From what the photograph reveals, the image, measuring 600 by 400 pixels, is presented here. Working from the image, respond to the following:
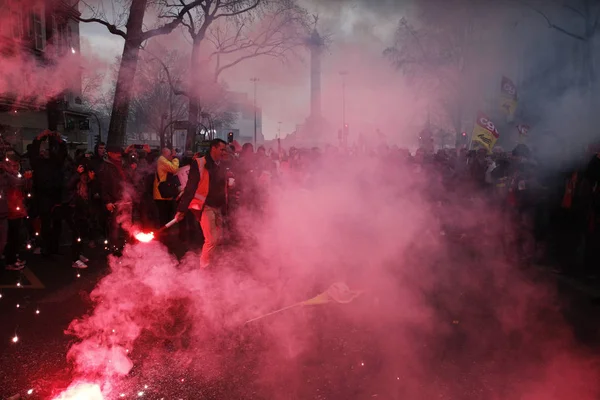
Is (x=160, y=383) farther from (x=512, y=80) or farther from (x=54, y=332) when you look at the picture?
(x=512, y=80)

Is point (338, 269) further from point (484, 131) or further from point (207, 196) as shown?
point (484, 131)

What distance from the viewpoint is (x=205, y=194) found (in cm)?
540

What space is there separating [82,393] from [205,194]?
296 cm

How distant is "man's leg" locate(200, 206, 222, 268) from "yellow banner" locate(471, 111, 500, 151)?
290 inches

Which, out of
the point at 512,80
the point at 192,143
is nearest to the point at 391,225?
the point at 512,80

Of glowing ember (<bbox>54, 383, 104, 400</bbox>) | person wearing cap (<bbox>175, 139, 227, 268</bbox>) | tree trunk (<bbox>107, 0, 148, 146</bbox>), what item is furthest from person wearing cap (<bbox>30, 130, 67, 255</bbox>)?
tree trunk (<bbox>107, 0, 148, 146</bbox>)

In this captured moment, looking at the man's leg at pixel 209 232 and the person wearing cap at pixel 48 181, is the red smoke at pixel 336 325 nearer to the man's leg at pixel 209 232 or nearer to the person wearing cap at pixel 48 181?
the man's leg at pixel 209 232

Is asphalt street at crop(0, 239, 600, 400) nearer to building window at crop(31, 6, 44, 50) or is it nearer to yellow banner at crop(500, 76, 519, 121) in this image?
building window at crop(31, 6, 44, 50)

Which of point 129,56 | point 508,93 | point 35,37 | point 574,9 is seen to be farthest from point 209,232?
point 129,56

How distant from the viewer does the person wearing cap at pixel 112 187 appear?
6.57 metres

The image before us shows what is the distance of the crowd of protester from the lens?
5.56 metres

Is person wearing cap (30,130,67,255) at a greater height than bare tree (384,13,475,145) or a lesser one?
lesser

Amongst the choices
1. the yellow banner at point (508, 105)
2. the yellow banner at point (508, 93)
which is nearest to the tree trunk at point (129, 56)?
the yellow banner at point (508, 93)

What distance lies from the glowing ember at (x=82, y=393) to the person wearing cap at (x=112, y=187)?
13.4 ft
